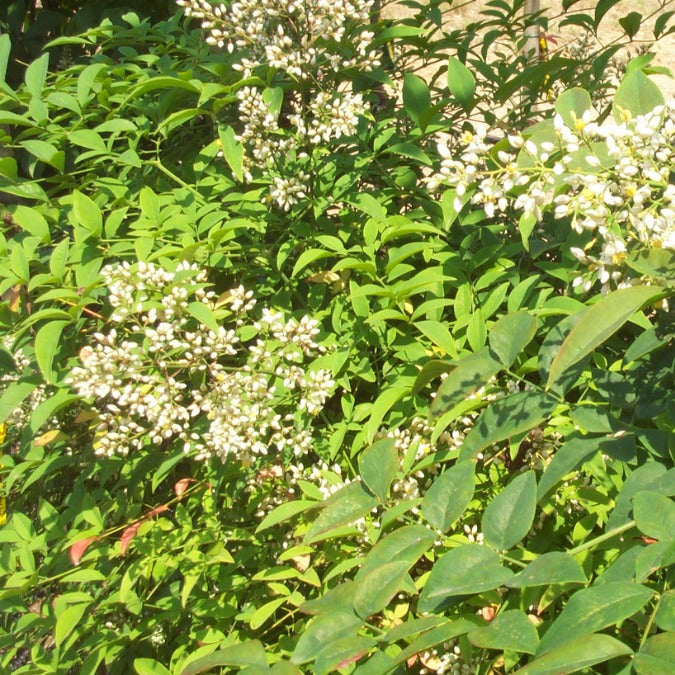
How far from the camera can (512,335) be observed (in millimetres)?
1223

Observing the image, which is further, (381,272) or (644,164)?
(381,272)

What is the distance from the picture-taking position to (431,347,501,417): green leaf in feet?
3.97

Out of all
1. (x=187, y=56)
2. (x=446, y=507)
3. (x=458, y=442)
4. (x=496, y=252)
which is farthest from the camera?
(x=187, y=56)

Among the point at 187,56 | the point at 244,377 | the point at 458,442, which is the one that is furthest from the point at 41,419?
the point at 187,56

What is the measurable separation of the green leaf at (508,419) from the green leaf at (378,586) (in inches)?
8.3

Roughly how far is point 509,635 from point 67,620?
1.05 metres

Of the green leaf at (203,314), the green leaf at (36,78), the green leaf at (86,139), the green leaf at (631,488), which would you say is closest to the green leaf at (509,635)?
the green leaf at (631,488)

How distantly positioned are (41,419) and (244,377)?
37cm

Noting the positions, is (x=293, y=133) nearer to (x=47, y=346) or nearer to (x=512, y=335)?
(x=47, y=346)

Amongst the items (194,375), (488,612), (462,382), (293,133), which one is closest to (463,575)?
(462,382)

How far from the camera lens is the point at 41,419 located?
1592 mm

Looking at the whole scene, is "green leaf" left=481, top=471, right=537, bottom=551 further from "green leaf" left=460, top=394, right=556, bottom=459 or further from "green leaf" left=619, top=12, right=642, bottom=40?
"green leaf" left=619, top=12, right=642, bottom=40

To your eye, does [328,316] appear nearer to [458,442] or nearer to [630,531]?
[458,442]

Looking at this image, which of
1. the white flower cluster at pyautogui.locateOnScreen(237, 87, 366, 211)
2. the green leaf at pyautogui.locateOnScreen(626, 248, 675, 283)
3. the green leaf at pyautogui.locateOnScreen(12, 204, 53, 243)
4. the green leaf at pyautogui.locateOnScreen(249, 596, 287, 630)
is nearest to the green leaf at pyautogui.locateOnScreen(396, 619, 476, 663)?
the green leaf at pyautogui.locateOnScreen(626, 248, 675, 283)
